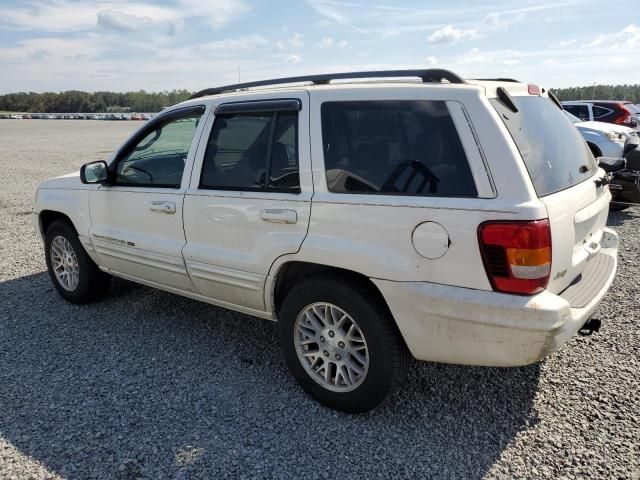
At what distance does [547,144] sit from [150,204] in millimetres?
2806

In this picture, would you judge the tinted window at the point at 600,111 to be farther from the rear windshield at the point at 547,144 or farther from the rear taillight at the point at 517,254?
the rear taillight at the point at 517,254

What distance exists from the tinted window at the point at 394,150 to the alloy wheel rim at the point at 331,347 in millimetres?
776

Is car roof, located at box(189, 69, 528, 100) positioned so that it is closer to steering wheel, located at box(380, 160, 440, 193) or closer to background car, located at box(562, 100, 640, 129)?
steering wheel, located at box(380, 160, 440, 193)

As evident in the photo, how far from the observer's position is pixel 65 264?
4.91 meters

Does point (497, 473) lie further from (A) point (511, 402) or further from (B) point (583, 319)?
(B) point (583, 319)

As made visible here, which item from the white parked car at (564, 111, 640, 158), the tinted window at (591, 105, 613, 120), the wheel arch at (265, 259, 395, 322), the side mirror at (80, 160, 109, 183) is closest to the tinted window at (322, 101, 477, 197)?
the wheel arch at (265, 259, 395, 322)

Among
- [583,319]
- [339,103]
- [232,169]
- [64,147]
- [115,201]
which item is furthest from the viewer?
[64,147]

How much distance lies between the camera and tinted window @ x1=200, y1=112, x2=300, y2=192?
3.19 metres

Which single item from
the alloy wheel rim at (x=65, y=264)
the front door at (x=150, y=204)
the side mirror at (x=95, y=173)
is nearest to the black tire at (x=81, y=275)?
the alloy wheel rim at (x=65, y=264)

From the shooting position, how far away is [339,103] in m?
3.04

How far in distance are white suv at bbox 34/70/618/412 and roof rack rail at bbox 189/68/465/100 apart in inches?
0.4

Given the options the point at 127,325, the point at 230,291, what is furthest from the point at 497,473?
the point at 127,325

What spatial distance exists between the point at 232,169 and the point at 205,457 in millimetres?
1813

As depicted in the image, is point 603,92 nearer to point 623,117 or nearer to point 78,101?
point 623,117
